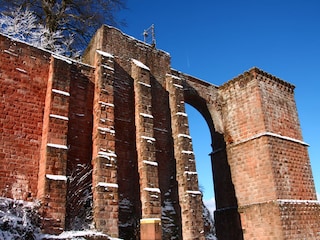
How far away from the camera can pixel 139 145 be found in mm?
12508

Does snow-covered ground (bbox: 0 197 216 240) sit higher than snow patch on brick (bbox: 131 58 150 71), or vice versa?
snow patch on brick (bbox: 131 58 150 71)

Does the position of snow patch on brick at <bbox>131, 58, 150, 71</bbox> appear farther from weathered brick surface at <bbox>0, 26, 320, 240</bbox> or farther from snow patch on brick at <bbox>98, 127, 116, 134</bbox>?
snow patch on brick at <bbox>98, 127, 116, 134</bbox>

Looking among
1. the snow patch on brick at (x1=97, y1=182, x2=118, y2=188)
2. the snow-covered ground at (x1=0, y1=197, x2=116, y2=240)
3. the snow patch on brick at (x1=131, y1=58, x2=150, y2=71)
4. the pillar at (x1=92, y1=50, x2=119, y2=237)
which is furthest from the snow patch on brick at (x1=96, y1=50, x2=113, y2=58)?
the snow-covered ground at (x1=0, y1=197, x2=116, y2=240)

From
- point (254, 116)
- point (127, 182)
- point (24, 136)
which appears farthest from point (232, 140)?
point (24, 136)

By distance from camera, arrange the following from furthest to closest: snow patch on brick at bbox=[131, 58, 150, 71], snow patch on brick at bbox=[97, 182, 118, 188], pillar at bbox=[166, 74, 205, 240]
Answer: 1. snow patch on brick at bbox=[131, 58, 150, 71]
2. pillar at bbox=[166, 74, 205, 240]
3. snow patch on brick at bbox=[97, 182, 118, 188]

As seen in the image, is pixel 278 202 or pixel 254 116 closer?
pixel 278 202

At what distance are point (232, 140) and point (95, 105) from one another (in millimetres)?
7005

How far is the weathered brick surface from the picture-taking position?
10.7 metres

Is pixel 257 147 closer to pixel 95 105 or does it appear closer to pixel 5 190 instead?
pixel 95 105

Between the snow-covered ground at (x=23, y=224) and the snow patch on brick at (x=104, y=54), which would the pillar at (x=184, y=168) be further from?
the snow-covered ground at (x=23, y=224)

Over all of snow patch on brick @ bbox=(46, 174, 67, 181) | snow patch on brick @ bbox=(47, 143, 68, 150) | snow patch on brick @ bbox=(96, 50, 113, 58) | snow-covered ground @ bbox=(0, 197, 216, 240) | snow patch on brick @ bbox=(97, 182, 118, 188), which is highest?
snow patch on brick @ bbox=(96, 50, 113, 58)

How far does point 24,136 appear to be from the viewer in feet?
35.7

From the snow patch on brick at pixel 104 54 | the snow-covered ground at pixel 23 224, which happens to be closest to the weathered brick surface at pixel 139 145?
the snow patch on brick at pixel 104 54

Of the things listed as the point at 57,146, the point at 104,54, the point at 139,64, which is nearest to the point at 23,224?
the point at 57,146
